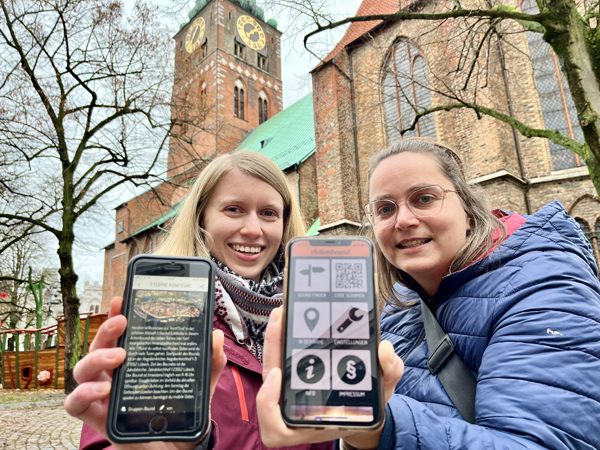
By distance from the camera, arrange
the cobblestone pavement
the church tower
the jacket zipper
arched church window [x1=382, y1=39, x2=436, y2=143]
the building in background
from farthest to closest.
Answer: the church tower → arched church window [x1=382, y1=39, x2=436, y2=143] → the building in background → the cobblestone pavement → the jacket zipper

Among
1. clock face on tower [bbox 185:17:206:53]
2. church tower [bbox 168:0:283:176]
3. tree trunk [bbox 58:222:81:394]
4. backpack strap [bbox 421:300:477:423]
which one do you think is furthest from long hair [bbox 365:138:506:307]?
clock face on tower [bbox 185:17:206:53]

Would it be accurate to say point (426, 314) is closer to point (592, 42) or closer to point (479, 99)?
point (592, 42)

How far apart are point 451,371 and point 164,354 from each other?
94 centimetres

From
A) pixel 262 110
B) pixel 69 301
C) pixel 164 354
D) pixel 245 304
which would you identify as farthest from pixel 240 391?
pixel 262 110

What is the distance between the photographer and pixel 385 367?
100cm

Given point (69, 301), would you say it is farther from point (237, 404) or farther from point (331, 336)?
point (331, 336)

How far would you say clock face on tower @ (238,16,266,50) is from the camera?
1342 inches

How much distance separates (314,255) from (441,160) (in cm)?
97

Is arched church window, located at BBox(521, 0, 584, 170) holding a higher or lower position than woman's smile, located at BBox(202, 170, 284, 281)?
higher

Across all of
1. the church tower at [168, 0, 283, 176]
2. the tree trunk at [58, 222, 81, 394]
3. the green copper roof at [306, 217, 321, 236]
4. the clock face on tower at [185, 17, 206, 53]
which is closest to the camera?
the tree trunk at [58, 222, 81, 394]

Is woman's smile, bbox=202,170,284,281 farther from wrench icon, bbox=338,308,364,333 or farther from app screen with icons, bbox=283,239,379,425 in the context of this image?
wrench icon, bbox=338,308,364,333

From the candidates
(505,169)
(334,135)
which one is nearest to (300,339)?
(505,169)

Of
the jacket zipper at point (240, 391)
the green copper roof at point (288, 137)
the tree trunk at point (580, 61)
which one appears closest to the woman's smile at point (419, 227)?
the jacket zipper at point (240, 391)

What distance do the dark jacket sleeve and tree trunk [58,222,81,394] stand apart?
1085cm
